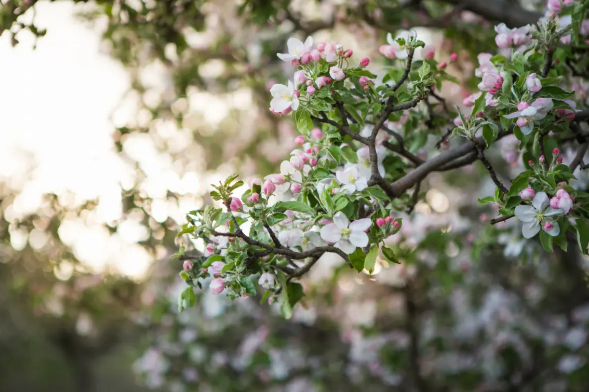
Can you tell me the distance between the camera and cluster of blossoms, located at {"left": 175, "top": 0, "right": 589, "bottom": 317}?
1.21 m

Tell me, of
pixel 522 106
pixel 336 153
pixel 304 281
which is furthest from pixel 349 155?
pixel 304 281

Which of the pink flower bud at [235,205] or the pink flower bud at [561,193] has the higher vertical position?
the pink flower bud at [235,205]

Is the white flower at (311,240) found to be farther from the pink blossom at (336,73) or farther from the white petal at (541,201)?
the white petal at (541,201)

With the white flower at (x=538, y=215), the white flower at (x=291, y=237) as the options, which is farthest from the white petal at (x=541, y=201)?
the white flower at (x=291, y=237)

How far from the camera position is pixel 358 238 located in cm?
117

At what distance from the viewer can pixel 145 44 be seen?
3.11 meters

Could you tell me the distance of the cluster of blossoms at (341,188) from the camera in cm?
121

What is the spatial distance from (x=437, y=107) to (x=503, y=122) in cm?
50

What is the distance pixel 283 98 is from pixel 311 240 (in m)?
0.35

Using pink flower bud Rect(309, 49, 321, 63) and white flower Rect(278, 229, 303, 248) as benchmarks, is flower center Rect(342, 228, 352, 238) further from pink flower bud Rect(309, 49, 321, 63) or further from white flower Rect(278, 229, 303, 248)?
pink flower bud Rect(309, 49, 321, 63)

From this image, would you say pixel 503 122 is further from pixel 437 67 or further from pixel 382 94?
pixel 437 67

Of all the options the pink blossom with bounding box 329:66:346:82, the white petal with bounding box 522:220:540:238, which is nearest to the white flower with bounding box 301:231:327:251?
the pink blossom with bounding box 329:66:346:82

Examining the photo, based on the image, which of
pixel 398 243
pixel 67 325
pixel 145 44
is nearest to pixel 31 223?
pixel 145 44

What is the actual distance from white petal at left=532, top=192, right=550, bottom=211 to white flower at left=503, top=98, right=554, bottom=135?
0.17 meters
